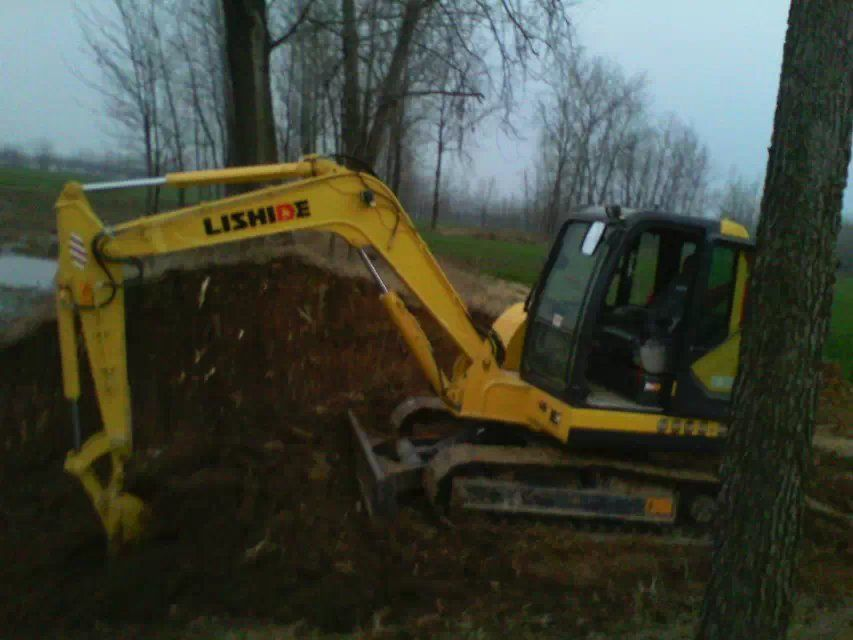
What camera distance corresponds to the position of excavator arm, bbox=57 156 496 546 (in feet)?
18.3

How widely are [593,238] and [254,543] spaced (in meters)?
3.23

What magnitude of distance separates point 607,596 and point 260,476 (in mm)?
2834

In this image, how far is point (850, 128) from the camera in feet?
10.4

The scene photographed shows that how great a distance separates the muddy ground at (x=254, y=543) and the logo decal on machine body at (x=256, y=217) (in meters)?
1.99

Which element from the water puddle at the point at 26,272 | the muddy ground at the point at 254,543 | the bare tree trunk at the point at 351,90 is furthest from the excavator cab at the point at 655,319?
the bare tree trunk at the point at 351,90

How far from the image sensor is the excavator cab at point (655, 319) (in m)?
6.16

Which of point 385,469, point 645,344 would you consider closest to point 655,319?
point 645,344

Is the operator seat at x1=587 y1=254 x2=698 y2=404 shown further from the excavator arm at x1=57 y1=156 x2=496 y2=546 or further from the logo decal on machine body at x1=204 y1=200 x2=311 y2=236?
the logo decal on machine body at x1=204 y1=200 x2=311 y2=236

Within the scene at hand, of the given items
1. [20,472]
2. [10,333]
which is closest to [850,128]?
[20,472]

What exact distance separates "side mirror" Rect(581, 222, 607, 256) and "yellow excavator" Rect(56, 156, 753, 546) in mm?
11

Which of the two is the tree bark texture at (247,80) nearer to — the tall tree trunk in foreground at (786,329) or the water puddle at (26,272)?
the water puddle at (26,272)

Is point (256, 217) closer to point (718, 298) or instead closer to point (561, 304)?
point (561, 304)

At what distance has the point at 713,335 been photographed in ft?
20.5

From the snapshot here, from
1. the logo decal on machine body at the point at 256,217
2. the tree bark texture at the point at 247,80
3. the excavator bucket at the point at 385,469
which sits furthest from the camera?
the tree bark texture at the point at 247,80
